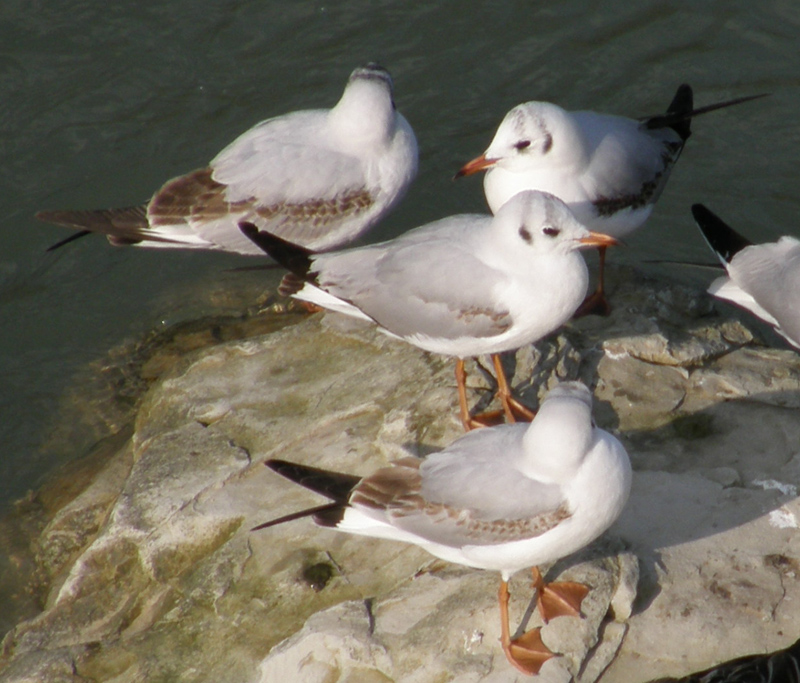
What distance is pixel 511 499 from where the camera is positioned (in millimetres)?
4289

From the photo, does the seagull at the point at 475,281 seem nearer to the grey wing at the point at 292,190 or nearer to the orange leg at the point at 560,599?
the orange leg at the point at 560,599

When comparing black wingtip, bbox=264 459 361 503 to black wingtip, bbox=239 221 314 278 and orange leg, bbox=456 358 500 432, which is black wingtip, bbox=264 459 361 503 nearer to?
orange leg, bbox=456 358 500 432

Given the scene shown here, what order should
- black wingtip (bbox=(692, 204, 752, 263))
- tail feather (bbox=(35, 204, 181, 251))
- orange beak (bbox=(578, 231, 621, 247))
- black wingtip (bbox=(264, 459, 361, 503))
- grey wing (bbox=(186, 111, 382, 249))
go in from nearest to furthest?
black wingtip (bbox=(264, 459, 361, 503)), orange beak (bbox=(578, 231, 621, 247)), black wingtip (bbox=(692, 204, 752, 263)), grey wing (bbox=(186, 111, 382, 249)), tail feather (bbox=(35, 204, 181, 251))

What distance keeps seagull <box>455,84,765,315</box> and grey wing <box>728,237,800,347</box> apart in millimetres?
706

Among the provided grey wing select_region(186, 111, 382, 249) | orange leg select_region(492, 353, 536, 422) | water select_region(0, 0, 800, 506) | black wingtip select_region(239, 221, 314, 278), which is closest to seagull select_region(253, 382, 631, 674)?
orange leg select_region(492, 353, 536, 422)

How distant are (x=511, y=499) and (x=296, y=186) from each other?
3.33 meters

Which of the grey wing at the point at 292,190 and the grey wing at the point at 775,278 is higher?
the grey wing at the point at 292,190

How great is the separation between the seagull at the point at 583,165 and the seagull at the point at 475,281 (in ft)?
2.46

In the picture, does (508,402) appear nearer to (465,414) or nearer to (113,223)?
(465,414)

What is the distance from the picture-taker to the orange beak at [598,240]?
502 cm

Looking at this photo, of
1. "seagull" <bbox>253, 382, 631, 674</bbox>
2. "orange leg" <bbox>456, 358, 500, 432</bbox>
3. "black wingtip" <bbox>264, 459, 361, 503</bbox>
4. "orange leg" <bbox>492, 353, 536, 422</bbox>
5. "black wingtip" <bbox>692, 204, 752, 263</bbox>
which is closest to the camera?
"seagull" <bbox>253, 382, 631, 674</bbox>

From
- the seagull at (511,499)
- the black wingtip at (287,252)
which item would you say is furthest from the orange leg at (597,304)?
the seagull at (511,499)

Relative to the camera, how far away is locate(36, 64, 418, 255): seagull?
274 inches

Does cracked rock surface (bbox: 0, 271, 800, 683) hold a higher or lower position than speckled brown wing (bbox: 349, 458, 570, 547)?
lower
